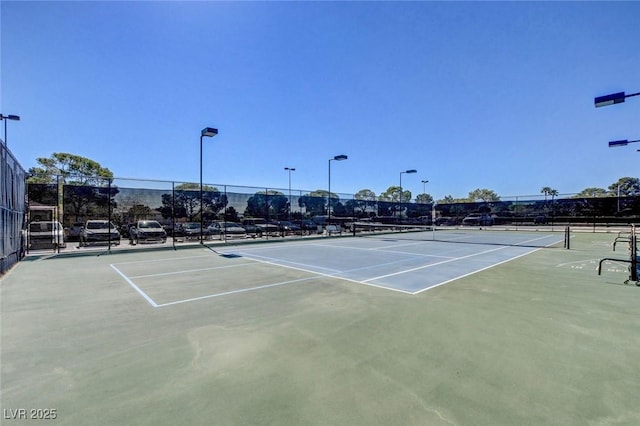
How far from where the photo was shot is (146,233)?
1736cm

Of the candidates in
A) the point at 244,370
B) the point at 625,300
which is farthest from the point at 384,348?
the point at 625,300

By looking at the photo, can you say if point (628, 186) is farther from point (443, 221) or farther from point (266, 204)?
point (266, 204)

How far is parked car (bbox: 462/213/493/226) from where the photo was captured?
1416 inches

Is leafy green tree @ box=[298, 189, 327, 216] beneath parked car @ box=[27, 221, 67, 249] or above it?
above

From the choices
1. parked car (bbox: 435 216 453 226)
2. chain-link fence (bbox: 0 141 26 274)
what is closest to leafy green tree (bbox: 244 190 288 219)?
chain-link fence (bbox: 0 141 26 274)

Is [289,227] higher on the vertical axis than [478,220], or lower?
lower

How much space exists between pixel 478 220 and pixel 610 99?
97.5 ft

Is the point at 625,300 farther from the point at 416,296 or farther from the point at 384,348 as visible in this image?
the point at 384,348

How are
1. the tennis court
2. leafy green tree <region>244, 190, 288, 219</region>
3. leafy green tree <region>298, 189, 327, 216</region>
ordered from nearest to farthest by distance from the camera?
the tennis court → leafy green tree <region>244, 190, 288, 219</region> → leafy green tree <region>298, 189, 327, 216</region>

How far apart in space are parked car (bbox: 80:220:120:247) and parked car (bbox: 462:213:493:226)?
125ft

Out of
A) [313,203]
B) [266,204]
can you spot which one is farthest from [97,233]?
[313,203]

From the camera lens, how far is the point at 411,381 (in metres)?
2.96

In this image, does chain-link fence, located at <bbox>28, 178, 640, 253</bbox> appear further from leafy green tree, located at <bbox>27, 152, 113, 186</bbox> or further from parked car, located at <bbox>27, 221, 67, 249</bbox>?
leafy green tree, located at <bbox>27, 152, 113, 186</bbox>

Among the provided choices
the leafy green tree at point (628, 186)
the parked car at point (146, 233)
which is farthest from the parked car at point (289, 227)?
the leafy green tree at point (628, 186)
